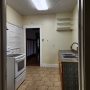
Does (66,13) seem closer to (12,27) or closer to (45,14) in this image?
(45,14)

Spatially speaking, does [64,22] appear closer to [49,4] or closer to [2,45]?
[49,4]

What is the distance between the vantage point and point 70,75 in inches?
117

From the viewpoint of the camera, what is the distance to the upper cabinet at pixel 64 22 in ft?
23.5

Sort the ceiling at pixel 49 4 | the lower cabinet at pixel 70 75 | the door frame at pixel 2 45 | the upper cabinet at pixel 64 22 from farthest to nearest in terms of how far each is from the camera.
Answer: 1. the upper cabinet at pixel 64 22
2. the ceiling at pixel 49 4
3. the lower cabinet at pixel 70 75
4. the door frame at pixel 2 45

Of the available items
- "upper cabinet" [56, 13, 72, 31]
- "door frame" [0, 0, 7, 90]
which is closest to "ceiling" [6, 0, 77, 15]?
"upper cabinet" [56, 13, 72, 31]

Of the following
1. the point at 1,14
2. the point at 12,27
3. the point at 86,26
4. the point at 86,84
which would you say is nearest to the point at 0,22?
the point at 1,14

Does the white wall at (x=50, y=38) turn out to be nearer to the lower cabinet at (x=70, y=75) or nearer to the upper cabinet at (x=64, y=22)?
the upper cabinet at (x=64, y=22)

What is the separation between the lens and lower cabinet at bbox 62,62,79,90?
296 cm

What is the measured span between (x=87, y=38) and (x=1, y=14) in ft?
2.76

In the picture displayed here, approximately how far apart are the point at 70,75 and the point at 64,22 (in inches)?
180

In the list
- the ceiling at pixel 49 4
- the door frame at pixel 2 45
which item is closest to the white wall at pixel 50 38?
the ceiling at pixel 49 4

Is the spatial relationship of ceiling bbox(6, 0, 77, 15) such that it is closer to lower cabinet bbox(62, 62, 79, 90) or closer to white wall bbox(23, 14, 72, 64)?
white wall bbox(23, 14, 72, 64)

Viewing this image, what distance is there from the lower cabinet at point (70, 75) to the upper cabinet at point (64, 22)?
4.41m

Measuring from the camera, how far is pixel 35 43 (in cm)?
1277
